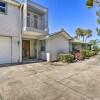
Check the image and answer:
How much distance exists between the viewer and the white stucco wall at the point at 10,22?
10.7 m

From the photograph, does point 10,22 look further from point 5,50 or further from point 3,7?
point 5,50

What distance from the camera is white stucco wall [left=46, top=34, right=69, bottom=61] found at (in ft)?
44.1

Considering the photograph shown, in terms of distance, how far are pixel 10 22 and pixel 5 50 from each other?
9.90 ft

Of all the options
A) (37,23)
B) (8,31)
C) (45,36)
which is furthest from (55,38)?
(8,31)

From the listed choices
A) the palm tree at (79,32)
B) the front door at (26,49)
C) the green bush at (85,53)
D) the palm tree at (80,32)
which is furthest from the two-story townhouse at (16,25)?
the palm tree at (80,32)

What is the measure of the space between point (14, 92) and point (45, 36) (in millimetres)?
9538

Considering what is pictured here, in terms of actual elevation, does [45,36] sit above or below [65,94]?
above

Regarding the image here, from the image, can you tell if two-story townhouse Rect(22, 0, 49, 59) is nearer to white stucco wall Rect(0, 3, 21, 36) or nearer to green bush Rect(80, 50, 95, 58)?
white stucco wall Rect(0, 3, 21, 36)

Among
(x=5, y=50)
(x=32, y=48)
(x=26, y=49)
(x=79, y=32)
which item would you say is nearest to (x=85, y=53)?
(x=32, y=48)

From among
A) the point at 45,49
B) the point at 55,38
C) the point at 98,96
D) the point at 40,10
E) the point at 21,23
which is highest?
the point at 40,10

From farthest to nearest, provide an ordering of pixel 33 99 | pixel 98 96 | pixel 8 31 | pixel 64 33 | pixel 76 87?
pixel 64 33, pixel 8 31, pixel 76 87, pixel 98 96, pixel 33 99

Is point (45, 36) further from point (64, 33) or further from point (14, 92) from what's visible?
point (14, 92)

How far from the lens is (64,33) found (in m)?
15.2

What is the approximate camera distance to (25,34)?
1267cm
